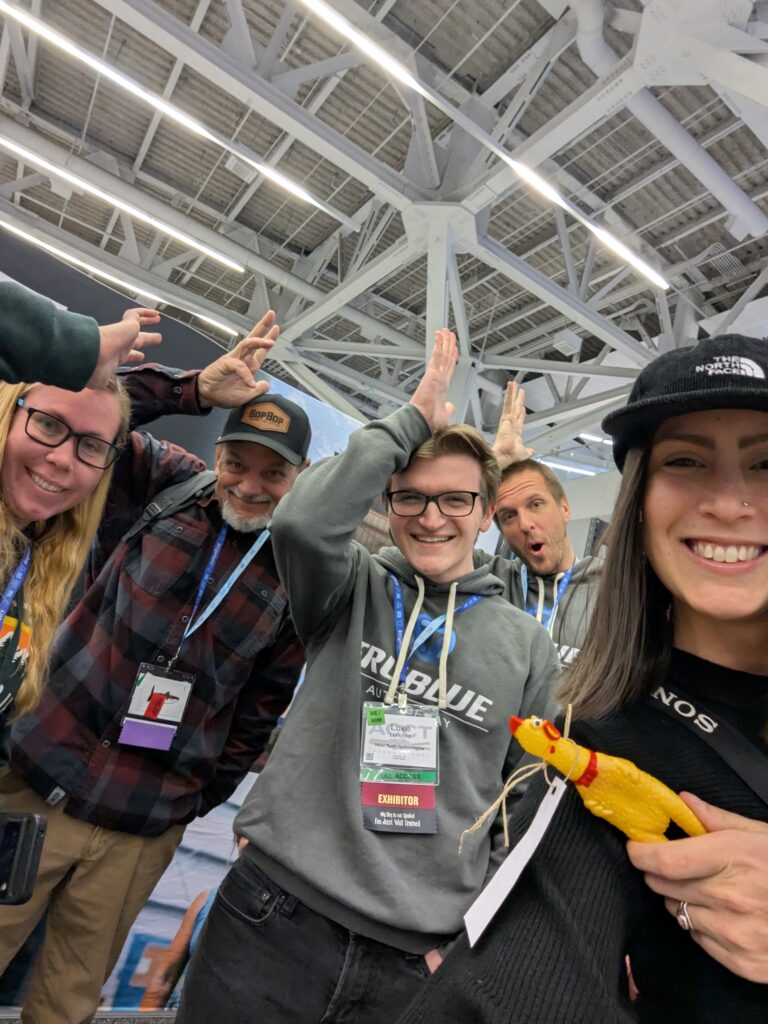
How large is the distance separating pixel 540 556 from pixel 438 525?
32.4 inches

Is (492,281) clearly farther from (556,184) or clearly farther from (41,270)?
(41,270)

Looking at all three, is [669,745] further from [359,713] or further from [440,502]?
[440,502]

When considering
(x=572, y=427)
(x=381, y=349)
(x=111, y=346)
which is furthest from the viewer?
(x=572, y=427)

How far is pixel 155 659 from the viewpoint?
173 cm

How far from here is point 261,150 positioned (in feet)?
18.5

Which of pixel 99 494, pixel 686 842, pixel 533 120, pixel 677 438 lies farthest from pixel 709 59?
pixel 686 842

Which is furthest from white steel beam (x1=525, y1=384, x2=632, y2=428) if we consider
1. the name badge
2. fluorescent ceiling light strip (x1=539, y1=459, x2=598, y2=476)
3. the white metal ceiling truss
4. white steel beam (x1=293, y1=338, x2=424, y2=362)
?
the name badge

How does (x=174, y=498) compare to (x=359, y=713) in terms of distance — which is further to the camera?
(x=174, y=498)

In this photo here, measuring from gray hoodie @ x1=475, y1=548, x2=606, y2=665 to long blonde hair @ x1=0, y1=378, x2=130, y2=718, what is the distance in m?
1.19

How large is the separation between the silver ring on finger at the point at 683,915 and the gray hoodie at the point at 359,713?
547mm

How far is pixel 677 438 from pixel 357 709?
82 centimetres

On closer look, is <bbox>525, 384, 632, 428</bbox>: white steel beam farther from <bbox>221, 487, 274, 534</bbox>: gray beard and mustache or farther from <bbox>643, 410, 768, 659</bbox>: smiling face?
<bbox>643, 410, 768, 659</bbox>: smiling face

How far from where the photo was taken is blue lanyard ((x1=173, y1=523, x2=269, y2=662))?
1764 mm

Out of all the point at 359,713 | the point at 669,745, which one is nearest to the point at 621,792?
the point at 669,745
